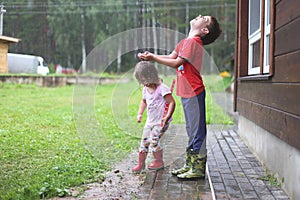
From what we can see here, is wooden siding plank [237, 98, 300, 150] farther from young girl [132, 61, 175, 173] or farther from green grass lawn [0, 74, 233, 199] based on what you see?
young girl [132, 61, 175, 173]

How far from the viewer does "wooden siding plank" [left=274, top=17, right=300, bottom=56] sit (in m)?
2.62

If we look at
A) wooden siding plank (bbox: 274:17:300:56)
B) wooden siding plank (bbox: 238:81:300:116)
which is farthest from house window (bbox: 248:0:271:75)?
wooden siding plank (bbox: 274:17:300:56)

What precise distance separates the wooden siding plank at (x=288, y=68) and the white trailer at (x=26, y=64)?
210 cm

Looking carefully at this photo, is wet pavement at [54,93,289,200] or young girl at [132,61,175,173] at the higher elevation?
young girl at [132,61,175,173]

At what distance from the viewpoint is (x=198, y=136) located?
125 inches

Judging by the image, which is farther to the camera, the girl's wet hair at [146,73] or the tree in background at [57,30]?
the tree in background at [57,30]

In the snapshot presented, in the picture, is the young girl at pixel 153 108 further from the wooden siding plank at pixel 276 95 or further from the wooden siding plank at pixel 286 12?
the wooden siding plank at pixel 286 12

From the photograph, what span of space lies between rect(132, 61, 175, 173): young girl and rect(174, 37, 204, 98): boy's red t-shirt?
12.1 inches

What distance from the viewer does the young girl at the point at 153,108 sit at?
3.46m

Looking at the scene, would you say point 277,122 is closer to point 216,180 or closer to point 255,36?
point 216,180

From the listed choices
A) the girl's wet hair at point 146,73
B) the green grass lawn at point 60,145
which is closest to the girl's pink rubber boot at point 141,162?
the green grass lawn at point 60,145

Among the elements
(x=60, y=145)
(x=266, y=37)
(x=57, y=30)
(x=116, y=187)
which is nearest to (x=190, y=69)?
(x=116, y=187)

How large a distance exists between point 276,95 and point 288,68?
1.44 feet

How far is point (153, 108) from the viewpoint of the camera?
3.53m
